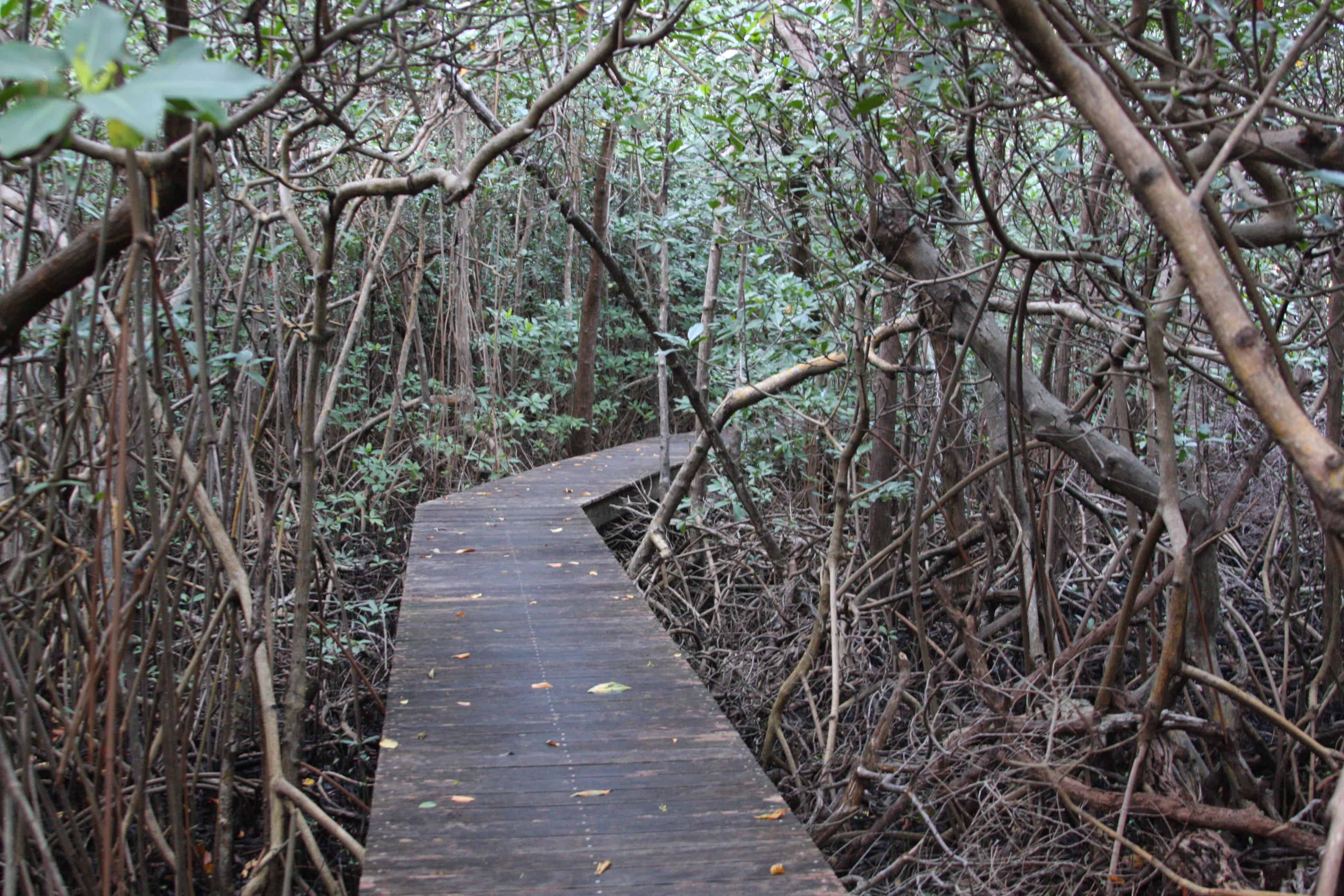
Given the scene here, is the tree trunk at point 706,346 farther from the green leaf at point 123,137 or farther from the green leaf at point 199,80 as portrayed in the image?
the green leaf at point 199,80

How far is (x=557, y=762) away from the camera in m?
3.01

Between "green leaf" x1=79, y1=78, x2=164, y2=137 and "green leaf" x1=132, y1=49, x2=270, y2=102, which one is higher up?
"green leaf" x1=132, y1=49, x2=270, y2=102

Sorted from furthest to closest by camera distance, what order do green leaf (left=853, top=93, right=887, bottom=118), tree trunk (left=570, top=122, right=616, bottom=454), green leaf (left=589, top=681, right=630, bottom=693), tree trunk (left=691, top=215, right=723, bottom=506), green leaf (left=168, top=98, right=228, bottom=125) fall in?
1. tree trunk (left=570, top=122, right=616, bottom=454)
2. tree trunk (left=691, top=215, right=723, bottom=506)
3. green leaf (left=589, top=681, right=630, bottom=693)
4. green leaf (left=853, top=93, right=887, bottom=118)
5. green leaf (left=168, top=98, right=228, bottom=125)

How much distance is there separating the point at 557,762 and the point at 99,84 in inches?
95.3

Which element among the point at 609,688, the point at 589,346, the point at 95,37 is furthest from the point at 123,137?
the point at 589,346

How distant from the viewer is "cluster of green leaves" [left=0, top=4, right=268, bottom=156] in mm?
788

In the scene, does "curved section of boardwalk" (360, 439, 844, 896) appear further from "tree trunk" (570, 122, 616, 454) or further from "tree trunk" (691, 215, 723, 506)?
"tree trunk" (570, 122, 616, 454)

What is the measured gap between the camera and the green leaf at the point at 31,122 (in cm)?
77

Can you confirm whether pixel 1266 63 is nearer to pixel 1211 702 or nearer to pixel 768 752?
pixel 1211 702

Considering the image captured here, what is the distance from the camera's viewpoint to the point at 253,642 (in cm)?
282

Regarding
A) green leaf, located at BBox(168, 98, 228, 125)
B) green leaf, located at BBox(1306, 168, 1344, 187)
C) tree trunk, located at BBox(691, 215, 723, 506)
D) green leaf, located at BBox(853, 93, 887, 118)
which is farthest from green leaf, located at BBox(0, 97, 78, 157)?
tree trunk, located at BBox(691, 215, 723, 506)

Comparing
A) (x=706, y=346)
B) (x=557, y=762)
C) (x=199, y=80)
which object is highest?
(x=199, y=80)

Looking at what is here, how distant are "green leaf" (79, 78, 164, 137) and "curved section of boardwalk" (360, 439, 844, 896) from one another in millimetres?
1965

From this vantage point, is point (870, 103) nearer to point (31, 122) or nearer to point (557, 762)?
point (557, 762)
